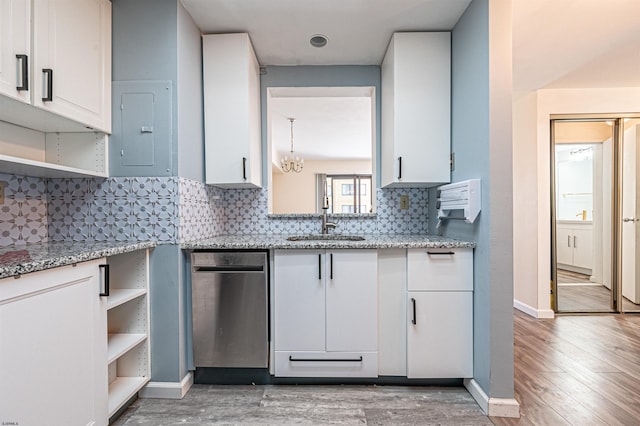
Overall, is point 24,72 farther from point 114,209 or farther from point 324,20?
point 324,20

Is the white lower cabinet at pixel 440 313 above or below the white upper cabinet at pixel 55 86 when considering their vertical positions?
below

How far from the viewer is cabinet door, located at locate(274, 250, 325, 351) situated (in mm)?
1859

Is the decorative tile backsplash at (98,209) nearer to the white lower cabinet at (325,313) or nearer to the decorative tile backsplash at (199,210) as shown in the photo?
the decorative tile backsplash at (199,210)

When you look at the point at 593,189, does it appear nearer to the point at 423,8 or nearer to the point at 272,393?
the point at 423,8

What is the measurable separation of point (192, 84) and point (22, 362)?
167cm

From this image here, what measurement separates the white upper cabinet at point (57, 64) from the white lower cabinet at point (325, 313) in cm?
131

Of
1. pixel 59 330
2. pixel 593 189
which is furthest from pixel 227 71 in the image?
pixel 593 189

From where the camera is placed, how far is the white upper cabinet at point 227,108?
210 cm

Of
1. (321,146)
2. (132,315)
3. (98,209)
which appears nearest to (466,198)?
(132,315)

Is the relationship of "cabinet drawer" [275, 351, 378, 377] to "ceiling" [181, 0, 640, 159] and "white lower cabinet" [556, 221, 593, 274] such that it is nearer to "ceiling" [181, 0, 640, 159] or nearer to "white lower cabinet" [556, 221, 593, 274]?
"ceiling" [181, 0, 640, 159]

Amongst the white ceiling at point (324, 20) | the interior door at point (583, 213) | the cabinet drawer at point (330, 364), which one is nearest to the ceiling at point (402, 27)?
the white ceiling at point (324, 20)

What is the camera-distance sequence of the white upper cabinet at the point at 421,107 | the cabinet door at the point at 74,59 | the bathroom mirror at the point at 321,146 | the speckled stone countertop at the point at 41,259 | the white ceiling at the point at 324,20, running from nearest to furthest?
the speckled stone countertop at the point at 41,259 → the cabinet door at the point at 74,59 → the white ceiling at the point at 324,20 → the white upper cabinet at the point at 421,107 → the bathroom mirror at the point at 321,146

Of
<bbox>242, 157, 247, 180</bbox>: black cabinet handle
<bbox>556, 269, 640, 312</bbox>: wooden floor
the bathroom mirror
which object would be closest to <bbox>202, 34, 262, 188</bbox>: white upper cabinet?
<bbox>242, 157, 247, 180</bbox>: black cabinet handle

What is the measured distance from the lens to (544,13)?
6.39 ft
